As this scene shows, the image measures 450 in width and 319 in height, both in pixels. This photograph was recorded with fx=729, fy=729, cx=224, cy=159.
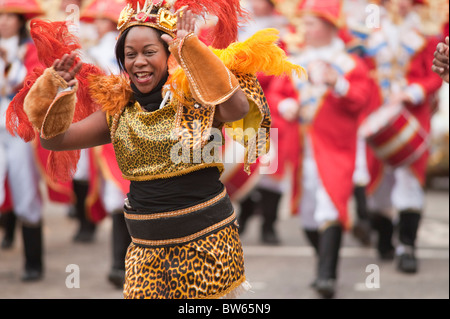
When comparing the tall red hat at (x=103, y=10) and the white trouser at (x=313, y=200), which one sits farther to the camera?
the tall red hat at (x=103, y=10)

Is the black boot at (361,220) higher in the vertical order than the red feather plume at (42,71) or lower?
lower

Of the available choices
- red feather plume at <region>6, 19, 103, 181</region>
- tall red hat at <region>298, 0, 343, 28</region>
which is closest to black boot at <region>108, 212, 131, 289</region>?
tall red hat at <region>298, 0, 343, 28</region>

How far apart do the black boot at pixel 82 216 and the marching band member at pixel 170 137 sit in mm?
4322

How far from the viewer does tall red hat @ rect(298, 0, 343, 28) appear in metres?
5.26

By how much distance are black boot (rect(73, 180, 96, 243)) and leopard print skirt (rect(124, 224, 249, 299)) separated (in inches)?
173

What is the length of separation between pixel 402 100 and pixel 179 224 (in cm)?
341

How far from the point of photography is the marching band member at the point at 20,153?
5.38 meters

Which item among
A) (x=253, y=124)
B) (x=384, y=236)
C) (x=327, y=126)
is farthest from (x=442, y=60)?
(x=384, y=236)

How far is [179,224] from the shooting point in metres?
2.80

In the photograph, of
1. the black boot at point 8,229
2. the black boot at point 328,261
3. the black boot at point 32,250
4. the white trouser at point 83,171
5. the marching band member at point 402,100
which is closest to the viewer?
the black boot at point 328,261

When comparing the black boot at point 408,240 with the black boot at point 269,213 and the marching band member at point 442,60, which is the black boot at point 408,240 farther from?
the marching band member at point 442,60

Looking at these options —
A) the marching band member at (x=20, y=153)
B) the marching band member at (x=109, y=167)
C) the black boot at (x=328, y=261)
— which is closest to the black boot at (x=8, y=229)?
the marching band member at (x=109, y=167)

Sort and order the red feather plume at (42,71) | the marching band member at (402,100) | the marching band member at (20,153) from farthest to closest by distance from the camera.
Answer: the marching band member at (402,100), the marching band member at (20,153), the red feather plume at (42,71)

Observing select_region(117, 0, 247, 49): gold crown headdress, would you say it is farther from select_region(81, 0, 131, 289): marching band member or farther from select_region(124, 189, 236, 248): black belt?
select_region(81, 0, 131, 289): marching band member
